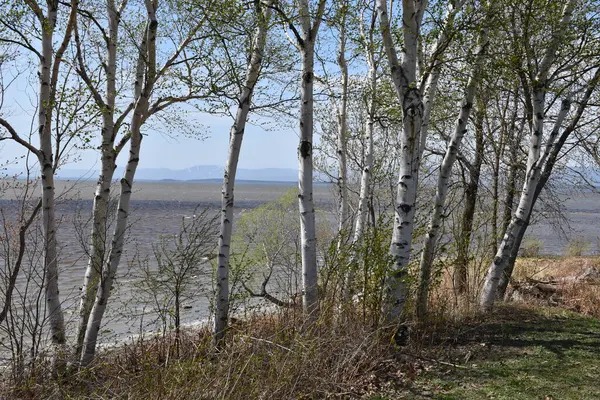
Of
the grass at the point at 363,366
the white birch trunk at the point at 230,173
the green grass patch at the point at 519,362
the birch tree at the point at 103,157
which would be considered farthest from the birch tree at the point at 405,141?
the birch tree at the point at 103,157

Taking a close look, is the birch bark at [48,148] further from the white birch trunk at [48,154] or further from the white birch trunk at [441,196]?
the white birch trunk at [441,196]

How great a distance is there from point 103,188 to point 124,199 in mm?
976

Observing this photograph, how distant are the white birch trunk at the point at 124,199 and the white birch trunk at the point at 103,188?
0.85ft

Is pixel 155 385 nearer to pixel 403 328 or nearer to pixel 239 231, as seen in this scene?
pixel 403 328

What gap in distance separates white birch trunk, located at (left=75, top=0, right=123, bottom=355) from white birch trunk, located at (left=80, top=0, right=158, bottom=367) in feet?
0.85

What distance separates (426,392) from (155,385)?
2.67 metres

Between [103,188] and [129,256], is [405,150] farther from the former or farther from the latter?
A: [129,256]

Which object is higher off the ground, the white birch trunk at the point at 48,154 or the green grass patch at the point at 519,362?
the white birch trunk at the point at 48,154

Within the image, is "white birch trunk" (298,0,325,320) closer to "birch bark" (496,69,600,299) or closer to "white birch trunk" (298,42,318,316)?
"white birch trunk" (298,42,318,316)

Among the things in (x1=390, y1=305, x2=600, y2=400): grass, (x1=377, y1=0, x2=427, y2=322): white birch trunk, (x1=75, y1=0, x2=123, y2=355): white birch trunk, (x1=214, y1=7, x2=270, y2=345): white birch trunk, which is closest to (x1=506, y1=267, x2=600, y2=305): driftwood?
(x1=390, y1=305, x2=600, y2=400): grass

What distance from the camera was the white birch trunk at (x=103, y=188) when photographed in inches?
332

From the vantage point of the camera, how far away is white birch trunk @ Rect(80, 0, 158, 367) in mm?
7719

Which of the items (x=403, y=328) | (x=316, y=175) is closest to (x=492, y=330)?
(x=403, y=328)

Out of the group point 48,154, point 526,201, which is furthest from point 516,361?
point 48,154
